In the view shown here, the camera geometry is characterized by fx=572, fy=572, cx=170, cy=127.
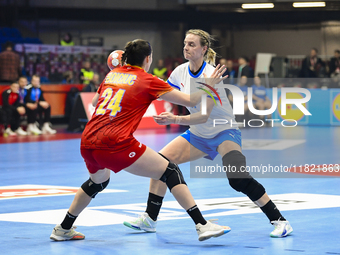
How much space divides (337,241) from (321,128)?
44.2 feet

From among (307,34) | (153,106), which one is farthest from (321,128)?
(307,34)

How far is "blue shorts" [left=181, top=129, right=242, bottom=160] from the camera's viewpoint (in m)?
5.25

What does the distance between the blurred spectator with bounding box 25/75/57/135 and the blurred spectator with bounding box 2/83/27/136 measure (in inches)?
10.9

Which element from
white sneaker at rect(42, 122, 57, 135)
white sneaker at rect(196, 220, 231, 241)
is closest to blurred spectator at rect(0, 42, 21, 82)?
white sneaker at rect(42, 122, 57, 135)

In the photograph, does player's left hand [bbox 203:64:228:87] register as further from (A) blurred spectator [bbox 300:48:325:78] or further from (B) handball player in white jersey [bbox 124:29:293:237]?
(A) blurred spectator [bbox 300:48:325:78]

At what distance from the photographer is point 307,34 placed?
2897cm

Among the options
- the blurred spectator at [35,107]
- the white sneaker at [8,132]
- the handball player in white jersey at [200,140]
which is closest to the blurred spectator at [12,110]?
the white sneaker at [8,132]

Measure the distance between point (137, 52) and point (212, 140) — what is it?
1.16 m

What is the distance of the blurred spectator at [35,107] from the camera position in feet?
52.6

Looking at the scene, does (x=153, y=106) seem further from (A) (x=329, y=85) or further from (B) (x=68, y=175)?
(B) (x=68, y=175)

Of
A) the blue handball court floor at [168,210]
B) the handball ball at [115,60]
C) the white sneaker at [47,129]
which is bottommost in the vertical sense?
the white sneaker at [47,129]

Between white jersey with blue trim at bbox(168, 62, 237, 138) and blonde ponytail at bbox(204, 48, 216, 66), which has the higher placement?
blonde ponytail at bbox(204, 48, 216, 66)

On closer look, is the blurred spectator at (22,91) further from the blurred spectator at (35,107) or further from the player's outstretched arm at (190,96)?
the player's outstretched arm at (190,96)

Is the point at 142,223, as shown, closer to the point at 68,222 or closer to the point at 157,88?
the point at 68,222
